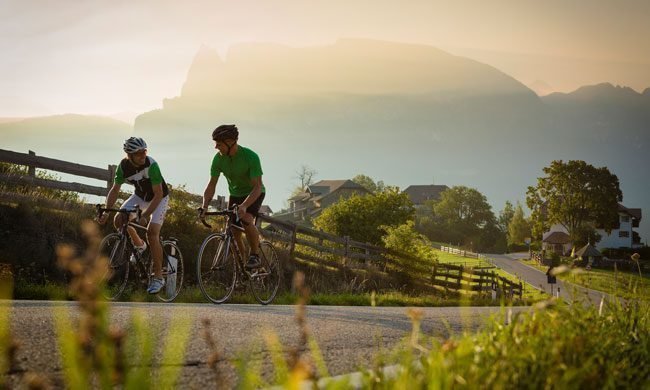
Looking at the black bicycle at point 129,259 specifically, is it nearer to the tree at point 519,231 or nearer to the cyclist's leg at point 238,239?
the cyclist's leg at point 238,239

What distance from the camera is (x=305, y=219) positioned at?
100312 millimetres

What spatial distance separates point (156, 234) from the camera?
8109 mm

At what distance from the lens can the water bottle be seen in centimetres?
880

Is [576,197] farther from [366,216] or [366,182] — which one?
[366,182]

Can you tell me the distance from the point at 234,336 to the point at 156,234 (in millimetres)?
4184

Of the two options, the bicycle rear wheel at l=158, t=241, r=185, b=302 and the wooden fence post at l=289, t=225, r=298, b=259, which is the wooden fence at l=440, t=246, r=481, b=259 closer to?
the wooden fence post at l=289, t=225, r=298, b=259

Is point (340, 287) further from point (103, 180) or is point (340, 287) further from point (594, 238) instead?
point (594, 238)

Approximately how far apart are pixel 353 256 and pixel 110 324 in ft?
58.8

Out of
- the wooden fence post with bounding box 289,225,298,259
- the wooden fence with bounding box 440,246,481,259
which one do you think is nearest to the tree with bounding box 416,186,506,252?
the wooden fence with bounding box 440,246,481,259

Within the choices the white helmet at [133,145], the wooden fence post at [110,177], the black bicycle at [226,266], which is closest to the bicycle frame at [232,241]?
the black bicycle at [226,266]

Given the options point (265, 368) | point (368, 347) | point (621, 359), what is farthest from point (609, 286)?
point (265, 368)

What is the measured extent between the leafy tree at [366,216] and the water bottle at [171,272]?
1165 inches

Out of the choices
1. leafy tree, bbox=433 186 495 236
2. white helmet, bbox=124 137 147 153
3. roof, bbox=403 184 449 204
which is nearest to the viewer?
white helmet, bbox=124 137 147 153

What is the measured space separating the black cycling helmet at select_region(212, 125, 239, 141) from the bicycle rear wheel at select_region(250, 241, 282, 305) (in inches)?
73.2
